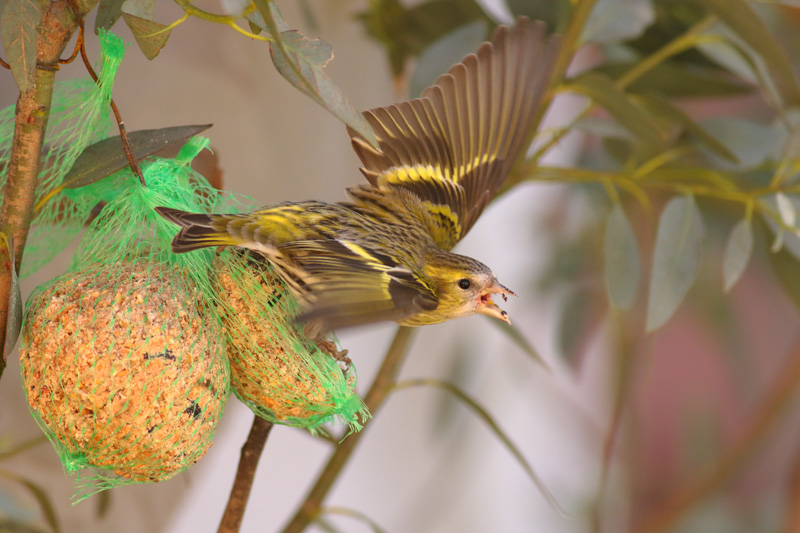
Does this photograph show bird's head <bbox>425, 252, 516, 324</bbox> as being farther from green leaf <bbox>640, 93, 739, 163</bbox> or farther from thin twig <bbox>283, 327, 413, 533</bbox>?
green leaf <bbox>640, 93, 739, 163</bbox>

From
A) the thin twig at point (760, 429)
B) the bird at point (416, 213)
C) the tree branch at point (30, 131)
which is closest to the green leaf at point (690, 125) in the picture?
the bird at point (416, 213)

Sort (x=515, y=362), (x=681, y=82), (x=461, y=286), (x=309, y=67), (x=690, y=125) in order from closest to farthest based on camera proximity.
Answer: (x=309, y=67), (x=461, y=286), (x=690, y=125), (x=681, y=82), (x=515, y=362)

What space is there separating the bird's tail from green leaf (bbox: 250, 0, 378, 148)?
107 mm

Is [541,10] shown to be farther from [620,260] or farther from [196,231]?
[196,231]

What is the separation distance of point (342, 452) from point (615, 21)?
0.52m

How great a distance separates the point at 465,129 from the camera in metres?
0.63

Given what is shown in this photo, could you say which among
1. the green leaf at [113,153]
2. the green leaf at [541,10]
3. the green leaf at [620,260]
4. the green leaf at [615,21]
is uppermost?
the green leaf at [615,21]

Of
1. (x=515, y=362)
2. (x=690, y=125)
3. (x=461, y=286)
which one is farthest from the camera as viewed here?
(x=515, y=362)

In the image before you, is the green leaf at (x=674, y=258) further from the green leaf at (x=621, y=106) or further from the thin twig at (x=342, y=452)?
the thin twig at (x=342, y=452)

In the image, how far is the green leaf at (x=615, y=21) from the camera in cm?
75

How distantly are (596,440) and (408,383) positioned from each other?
64.1 inches

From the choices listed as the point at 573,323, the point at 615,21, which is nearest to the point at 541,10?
the point at 615,21

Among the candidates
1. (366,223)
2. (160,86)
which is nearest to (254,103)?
(160,86)

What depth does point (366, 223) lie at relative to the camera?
52cm
